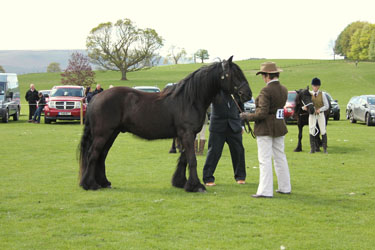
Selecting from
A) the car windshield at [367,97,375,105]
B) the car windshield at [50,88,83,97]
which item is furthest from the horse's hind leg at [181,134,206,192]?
the car windshield at [50,88,83,97]

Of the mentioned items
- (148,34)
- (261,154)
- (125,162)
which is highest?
(148,34)

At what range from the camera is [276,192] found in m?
8.77

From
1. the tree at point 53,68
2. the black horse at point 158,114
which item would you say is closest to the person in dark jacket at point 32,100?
the black horse at point 158,114

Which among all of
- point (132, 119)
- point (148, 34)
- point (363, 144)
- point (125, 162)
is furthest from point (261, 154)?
point (148, 34)

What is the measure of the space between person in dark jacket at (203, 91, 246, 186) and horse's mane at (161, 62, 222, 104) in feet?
2.60

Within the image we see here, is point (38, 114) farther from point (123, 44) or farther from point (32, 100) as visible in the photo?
point (123, 44)

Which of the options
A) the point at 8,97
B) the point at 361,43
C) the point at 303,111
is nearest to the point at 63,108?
the point at 8,97

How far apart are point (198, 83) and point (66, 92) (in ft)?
70.2

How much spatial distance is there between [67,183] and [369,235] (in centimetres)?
576

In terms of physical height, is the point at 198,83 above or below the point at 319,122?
above

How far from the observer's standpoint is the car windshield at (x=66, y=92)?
94.1ft

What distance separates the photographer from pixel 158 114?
8.79 metres

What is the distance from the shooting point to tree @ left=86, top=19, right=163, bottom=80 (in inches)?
3095

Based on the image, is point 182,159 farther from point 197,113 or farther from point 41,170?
point 41,170
